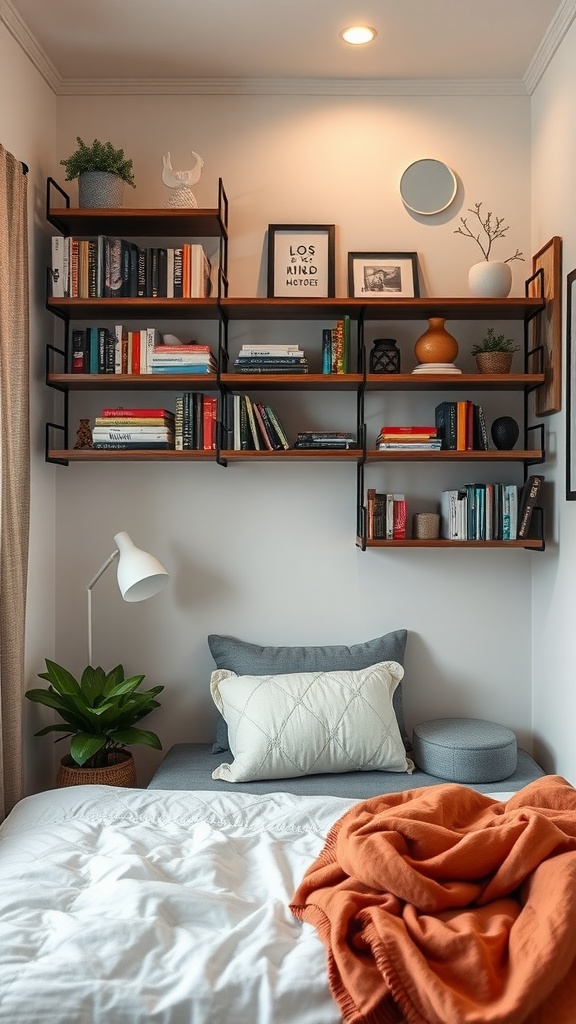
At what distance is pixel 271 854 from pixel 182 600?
145 centimetres

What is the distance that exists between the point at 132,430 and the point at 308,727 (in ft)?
3.82

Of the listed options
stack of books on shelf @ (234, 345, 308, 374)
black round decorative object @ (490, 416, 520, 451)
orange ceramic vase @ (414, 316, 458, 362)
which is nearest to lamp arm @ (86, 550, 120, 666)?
stack of books on shelf @ (234, 345, 308, 374)

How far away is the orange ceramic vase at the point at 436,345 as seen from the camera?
3.02 meters

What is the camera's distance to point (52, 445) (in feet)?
10.4

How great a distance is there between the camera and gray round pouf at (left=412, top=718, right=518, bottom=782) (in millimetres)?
2766

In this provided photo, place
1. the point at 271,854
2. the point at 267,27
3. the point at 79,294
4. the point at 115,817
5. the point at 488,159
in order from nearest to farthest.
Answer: the point at 271,854
the point at 115,817
the point at 267,27
the point at 79,294
the point at 488,159

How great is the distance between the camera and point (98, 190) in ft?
9.87

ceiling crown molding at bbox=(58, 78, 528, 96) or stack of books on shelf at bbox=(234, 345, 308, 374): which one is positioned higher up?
ceiling crown molding at bbox=(58, 78, 528, 96)

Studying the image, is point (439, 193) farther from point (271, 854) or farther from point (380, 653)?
point (271, 854)

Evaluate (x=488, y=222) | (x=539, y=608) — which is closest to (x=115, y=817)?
(x=539, y=608)

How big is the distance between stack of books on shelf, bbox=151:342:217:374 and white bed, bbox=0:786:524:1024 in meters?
1.46

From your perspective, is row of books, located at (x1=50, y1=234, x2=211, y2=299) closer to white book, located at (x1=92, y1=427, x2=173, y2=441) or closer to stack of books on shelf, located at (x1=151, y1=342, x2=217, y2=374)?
stack of books on shelf, located at (x1=151, y1=342, x2=217, y2=374)

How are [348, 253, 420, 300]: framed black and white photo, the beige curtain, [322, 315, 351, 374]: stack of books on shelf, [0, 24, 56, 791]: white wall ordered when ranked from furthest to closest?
[348, 253, 420, 300]: framed black and white photo < [322, 315, 351, 374]: stack of books on shelf < [0, 24, 56, 791]: white wall < the beige curtain

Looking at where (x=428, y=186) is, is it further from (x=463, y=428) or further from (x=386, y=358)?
(x=463, y=428)
